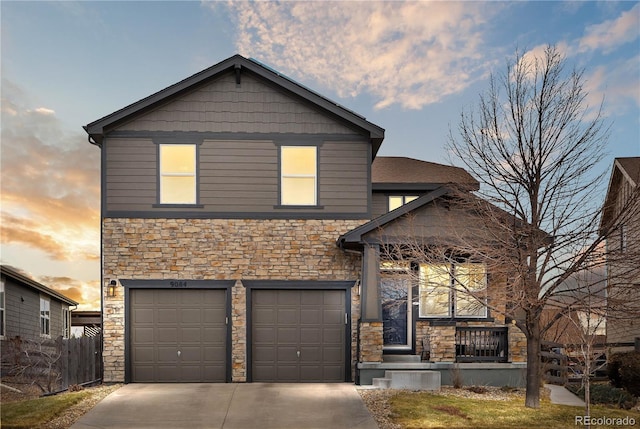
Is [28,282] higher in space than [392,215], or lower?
lower

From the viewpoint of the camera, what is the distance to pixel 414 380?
11695 millimetres

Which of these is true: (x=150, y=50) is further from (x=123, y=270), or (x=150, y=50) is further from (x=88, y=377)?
(x=88, y=377)

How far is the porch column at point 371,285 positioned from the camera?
487 inches

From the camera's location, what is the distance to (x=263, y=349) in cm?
1315

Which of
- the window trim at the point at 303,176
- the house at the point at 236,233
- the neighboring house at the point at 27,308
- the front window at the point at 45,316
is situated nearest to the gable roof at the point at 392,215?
the house at the point at 236,233

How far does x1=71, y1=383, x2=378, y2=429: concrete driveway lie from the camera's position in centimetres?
902

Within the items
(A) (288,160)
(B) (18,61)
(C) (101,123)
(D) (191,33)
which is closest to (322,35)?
(D) (191,33)

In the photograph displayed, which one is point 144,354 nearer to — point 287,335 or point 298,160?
point 287,335

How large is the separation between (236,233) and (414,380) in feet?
18.5

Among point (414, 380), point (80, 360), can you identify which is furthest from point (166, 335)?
point (414, 380)

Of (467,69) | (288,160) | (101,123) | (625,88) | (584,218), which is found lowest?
(584,218)

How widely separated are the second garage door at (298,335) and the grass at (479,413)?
9.35 feet

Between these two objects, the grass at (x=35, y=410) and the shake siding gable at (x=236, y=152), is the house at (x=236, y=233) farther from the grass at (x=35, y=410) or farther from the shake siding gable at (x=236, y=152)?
the grass at (x=35, y=410)

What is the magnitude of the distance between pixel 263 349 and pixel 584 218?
8.05 meters
